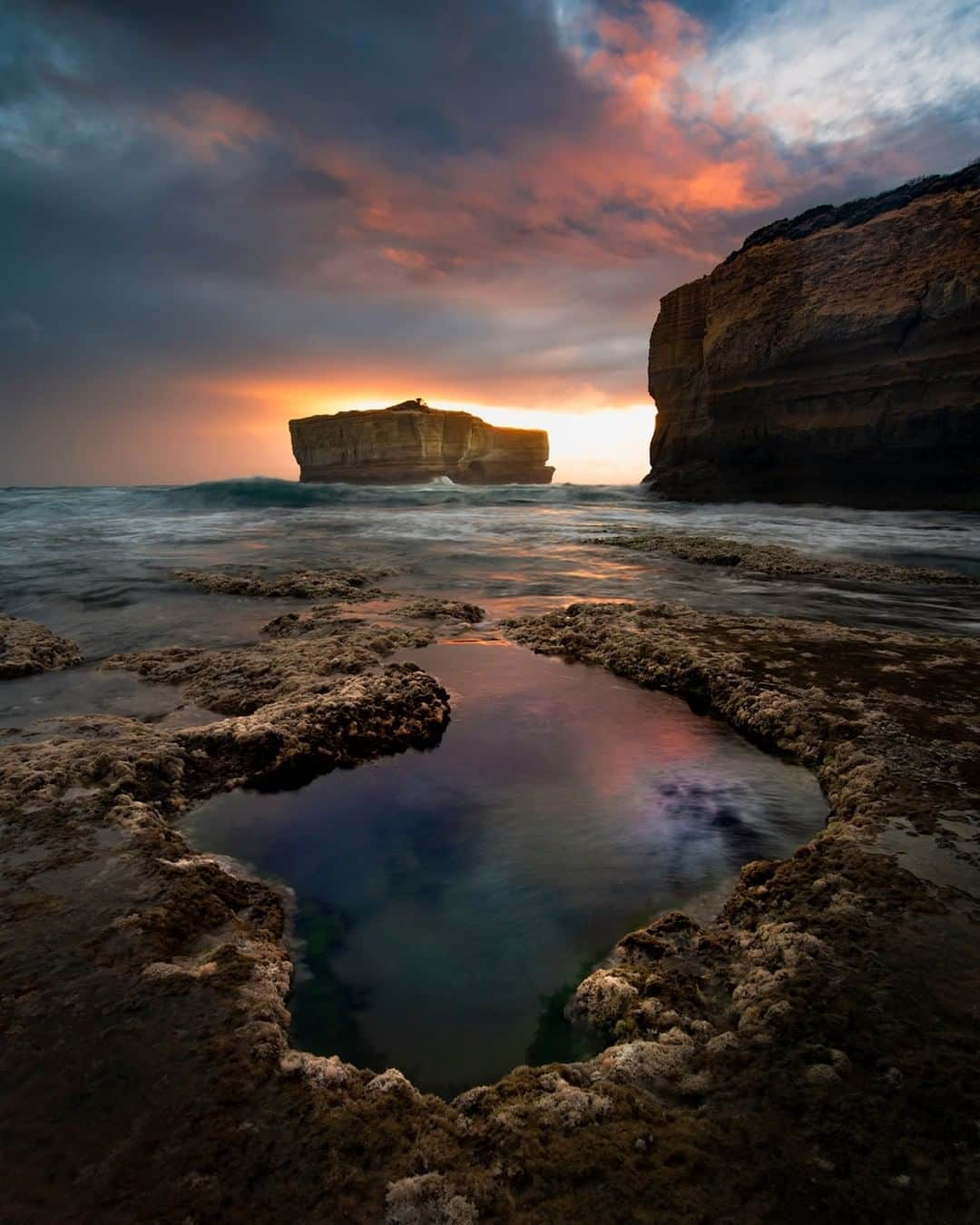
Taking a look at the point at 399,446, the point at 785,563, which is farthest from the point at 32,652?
the point at 399,446

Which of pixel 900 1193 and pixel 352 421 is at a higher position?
pixel 352 421

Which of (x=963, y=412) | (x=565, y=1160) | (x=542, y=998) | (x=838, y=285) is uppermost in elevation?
(x=838, y=285)

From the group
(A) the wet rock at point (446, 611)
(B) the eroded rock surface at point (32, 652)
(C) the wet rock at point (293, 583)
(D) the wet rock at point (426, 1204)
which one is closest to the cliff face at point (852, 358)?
(C) the wet rock at point (293, 583)

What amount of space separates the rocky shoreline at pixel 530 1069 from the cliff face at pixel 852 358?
24043mm

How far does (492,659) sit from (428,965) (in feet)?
11.4

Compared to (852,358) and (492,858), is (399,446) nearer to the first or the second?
(852,358)

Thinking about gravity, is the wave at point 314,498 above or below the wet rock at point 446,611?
above

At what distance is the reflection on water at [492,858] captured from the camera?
1.92 meters

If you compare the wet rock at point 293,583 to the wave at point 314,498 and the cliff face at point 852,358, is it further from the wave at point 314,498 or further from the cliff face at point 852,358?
the wave at point 314,498

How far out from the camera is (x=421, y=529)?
18.6 m

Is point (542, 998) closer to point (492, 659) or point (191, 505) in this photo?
point (492, 659)

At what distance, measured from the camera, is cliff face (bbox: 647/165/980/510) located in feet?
68.7

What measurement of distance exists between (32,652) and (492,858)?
4563mm

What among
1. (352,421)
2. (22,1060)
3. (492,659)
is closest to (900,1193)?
(22,1060)
